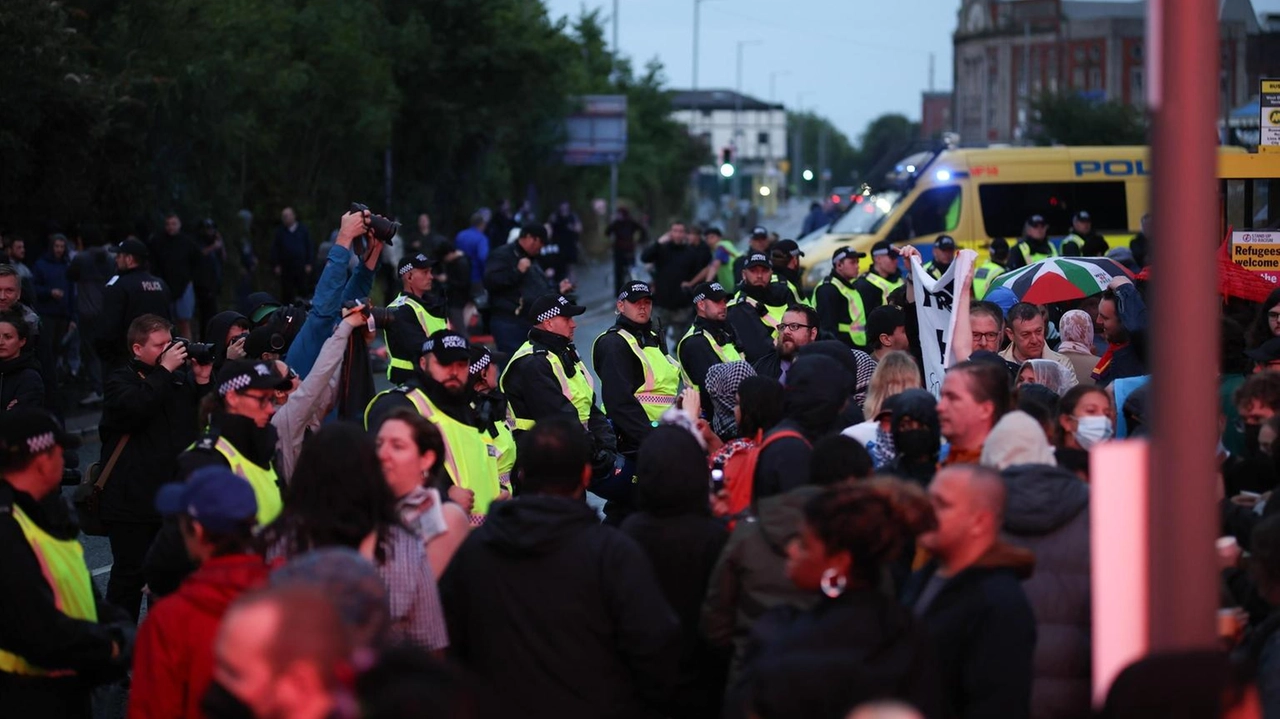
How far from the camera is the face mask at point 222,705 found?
3.87m

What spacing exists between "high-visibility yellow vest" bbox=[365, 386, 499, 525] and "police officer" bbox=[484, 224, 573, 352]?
839 centimetres

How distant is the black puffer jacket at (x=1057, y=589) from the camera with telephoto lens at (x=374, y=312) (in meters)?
3.85

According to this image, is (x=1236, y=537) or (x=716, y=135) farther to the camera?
(x=716, y=135)

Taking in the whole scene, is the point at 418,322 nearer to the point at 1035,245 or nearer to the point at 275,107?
the point at 1035,245

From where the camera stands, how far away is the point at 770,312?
13.1m

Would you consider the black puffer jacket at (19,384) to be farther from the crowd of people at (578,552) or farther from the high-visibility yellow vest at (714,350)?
the high-visibility yellow vest at (714,350)

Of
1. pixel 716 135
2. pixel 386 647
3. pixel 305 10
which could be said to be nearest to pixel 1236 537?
pixel 386 647

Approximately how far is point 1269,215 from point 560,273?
15117mm

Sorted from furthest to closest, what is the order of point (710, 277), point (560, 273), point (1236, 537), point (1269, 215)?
1. point (560, 273)
2. point (710, 277)
3. point (1269, 215)
4. point (1236, 537)

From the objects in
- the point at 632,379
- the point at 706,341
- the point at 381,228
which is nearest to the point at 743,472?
the point at 632,379

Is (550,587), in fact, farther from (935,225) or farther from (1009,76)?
(1009,76)

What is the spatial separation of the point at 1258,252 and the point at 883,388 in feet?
23.8

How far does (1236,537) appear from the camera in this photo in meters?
5.91

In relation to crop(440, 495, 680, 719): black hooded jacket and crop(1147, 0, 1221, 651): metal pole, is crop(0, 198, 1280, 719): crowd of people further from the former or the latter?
crop(1147, 0, 1221, 651): metal pole
